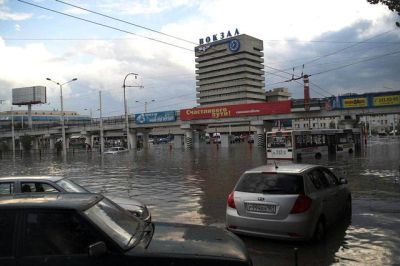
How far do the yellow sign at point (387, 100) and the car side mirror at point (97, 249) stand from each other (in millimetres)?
54247

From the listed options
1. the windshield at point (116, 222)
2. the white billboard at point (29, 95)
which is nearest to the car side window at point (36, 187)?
the windshield at point (116, 222)

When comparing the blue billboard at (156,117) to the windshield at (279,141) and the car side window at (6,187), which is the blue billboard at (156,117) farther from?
the car side window at (6,187)

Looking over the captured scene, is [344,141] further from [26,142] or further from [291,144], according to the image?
[26,142]

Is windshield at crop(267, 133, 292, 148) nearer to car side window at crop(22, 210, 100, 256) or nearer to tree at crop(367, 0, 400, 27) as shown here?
tree at crop(367, 0, 400, 27)

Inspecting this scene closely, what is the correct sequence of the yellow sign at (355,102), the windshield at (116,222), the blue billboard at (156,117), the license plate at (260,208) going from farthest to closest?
the blue billboard at (156,117), the yellow sign at (355,102), the license plate at (260,208), the windshield at (116,222)

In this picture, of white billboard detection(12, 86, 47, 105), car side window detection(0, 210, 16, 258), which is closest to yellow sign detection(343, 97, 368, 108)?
car side window detection(0, 210, 16, 258)

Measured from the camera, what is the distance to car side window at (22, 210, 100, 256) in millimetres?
4023

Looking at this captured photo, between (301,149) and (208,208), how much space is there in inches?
986

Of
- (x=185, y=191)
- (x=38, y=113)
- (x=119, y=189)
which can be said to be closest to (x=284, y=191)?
(x=185, y=191)

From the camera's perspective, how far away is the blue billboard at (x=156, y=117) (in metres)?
78.4

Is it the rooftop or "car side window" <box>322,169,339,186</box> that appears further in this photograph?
"car side window" <box>322,169,339,186</box>

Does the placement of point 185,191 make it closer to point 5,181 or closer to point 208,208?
point 208,208

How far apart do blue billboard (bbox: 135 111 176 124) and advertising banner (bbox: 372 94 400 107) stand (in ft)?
117

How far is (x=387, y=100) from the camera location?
2089 inches
